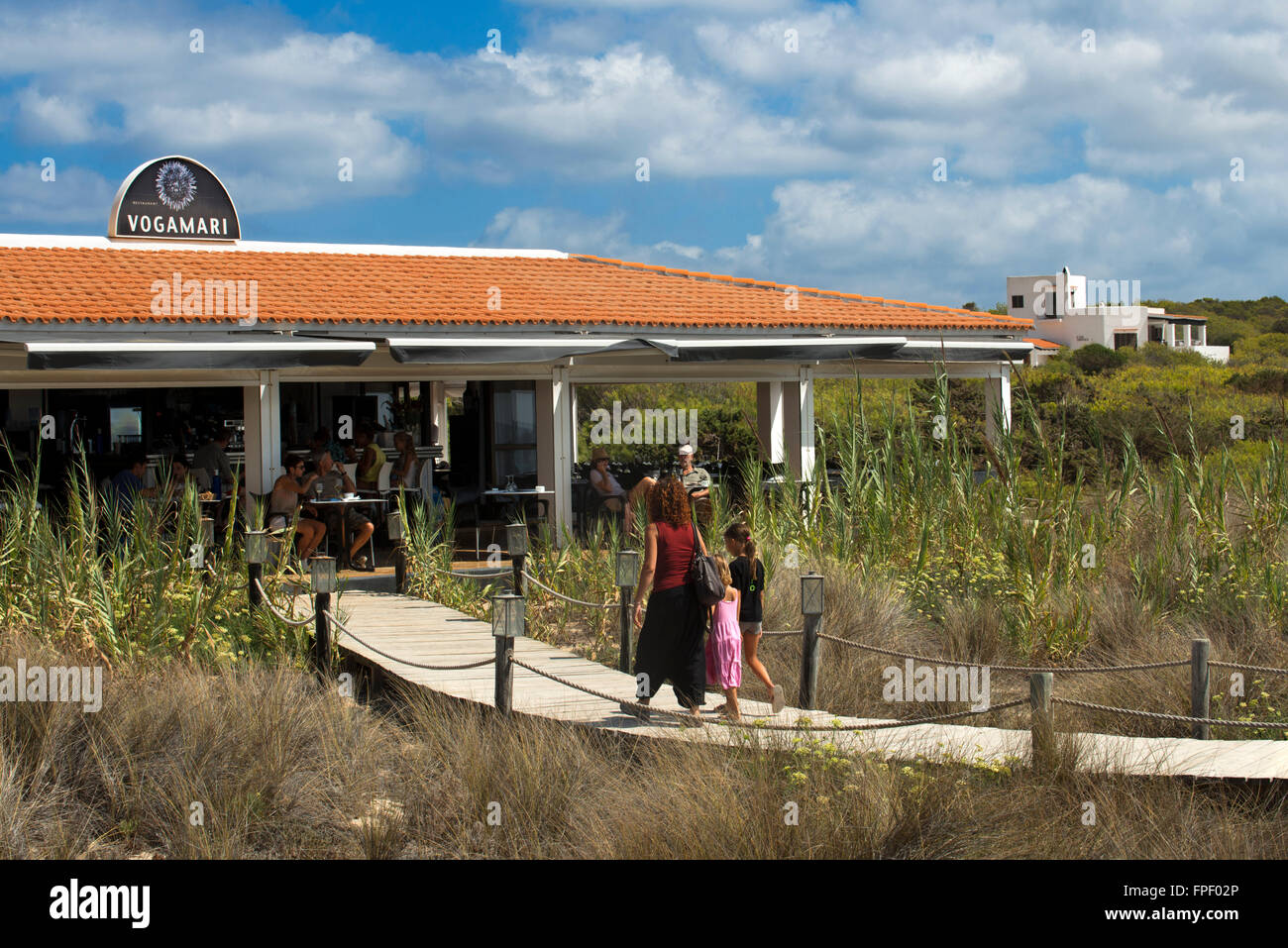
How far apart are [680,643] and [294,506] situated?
266 inches

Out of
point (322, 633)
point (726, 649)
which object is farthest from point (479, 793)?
point (322, 633)

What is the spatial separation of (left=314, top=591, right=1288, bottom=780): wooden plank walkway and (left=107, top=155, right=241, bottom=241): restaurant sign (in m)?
10.0

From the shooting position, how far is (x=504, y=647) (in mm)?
7746

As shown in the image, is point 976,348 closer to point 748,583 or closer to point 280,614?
point 748,583

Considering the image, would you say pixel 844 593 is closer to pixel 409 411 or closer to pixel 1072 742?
pixel 1072 742

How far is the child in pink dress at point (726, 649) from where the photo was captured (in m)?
7.49

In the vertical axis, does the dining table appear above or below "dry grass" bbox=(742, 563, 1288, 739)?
above

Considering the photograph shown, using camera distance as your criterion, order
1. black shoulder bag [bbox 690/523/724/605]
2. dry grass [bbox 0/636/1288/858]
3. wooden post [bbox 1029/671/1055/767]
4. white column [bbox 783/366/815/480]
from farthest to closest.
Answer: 1. white column [bbox 783/366/815/480]
2. black shoulder bag [bbox 690/523/724/605]
3. wooden post [bbox 1029/671/1055/767]
4. dry grass [bbox 0/636/1288/858]

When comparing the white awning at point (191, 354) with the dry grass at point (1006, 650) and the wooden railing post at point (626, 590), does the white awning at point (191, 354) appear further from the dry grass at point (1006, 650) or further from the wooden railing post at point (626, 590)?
the dry grass at point (1006, 650)

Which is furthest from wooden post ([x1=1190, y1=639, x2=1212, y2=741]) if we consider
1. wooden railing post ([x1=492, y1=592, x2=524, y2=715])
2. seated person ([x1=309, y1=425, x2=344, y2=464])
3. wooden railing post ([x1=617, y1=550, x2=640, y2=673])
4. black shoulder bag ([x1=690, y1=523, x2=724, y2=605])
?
seated person ([x1=309, y1=425, x2=344, y2=464])

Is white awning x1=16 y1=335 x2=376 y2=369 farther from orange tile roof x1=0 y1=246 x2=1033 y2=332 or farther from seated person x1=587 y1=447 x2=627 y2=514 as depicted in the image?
seated person x1=587 y1=447 x2=627 y2=514

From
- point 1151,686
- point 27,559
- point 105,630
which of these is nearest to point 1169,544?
point 1151,686

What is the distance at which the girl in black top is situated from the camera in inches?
307
